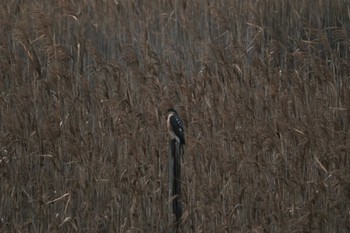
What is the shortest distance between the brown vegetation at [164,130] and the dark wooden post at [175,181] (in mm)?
247

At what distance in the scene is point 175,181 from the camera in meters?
4.55

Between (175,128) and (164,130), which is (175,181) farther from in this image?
(164,130)

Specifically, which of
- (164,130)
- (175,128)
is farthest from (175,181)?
(164,130)

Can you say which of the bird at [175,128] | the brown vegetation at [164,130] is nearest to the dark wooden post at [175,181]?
the bird at [175,128]

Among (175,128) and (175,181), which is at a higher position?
(175,128)

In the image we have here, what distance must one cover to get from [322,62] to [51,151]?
1.70m

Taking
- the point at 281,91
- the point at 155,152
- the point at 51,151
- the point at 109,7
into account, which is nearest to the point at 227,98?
the point at 281,91

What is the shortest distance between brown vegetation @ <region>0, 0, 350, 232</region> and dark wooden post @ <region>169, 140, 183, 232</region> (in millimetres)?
247

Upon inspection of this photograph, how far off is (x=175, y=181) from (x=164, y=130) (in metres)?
1.01

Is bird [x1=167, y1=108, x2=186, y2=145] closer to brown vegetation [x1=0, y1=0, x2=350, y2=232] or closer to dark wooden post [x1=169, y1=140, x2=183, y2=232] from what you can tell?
dark wooden post [x1=169, y1=140, x2=183, y2=232]

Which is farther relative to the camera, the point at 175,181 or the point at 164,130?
the point at 164,130

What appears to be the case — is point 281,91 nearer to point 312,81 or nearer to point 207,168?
point 312,81

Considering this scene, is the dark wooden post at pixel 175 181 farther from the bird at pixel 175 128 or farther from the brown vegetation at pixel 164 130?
the brown vegetation at pixel 164 130

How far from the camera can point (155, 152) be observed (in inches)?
211
